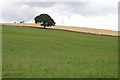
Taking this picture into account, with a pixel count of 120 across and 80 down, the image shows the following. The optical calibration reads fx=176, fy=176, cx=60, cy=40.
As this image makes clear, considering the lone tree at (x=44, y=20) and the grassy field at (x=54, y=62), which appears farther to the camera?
the lone tree at (x=44, y=20)

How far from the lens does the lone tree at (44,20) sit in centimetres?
7831

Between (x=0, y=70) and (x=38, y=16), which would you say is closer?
(x=0, y=70)

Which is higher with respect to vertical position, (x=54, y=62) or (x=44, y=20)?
(x=44, y=20)

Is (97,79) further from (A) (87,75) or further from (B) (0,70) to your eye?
(B) (0,70)

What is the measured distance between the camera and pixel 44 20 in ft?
258

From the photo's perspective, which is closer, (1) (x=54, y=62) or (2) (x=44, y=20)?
(1) (x=54, y=62)

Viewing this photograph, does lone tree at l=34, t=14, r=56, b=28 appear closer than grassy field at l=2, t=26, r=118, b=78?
No

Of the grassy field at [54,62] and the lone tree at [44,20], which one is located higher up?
the lone tree at [44,20]

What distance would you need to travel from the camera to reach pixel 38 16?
8031 centimetres

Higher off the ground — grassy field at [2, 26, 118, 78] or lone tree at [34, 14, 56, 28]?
lone tree at [34, 14, 56, 28]

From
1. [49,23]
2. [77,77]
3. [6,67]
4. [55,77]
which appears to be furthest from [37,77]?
[49,23]

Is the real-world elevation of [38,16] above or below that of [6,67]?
above

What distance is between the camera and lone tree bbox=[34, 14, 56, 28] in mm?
78312

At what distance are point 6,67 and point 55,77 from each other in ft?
14.1
